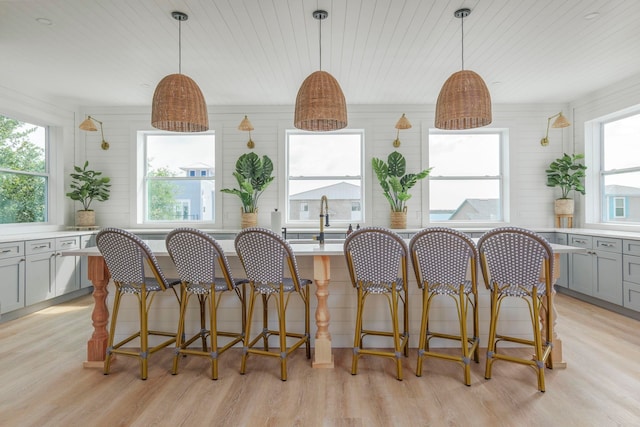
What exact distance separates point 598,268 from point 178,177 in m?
5.84

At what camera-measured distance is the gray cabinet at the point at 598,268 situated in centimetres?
400

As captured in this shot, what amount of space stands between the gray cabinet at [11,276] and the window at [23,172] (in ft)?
3.14

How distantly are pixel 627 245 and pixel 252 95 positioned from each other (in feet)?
15.8

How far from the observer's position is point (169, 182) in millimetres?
5812

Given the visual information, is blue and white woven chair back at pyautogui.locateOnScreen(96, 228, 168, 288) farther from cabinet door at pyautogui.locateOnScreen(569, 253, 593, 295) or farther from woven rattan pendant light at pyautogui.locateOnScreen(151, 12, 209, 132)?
cabinet door at pyautogui.locateOnScreen(569, 253, 593, 295)

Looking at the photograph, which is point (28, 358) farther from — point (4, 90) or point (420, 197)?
point (420, 197)

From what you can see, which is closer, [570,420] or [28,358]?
[570,420]

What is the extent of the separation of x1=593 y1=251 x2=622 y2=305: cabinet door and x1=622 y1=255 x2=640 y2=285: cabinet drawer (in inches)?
2.1

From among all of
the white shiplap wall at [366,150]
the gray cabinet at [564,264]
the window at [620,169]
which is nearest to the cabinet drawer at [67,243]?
the white shiplap wall at [366,150]

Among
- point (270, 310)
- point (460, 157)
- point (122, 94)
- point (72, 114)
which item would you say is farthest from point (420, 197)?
point (72, 114)

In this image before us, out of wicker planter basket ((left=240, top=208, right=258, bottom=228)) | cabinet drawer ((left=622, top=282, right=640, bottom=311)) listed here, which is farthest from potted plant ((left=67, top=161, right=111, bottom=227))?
cabinet drawer ((left=622, top=282, right=640, bottom=311))

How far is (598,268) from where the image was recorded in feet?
14.0

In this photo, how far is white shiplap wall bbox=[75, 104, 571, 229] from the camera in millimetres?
5547

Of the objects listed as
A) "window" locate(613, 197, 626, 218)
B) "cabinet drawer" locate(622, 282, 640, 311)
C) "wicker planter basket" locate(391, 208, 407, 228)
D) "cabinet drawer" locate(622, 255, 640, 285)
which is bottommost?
"cabinet drawer" locate(622, 282, 640, 311)
